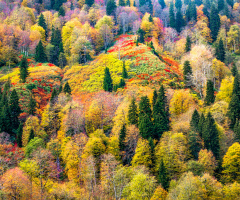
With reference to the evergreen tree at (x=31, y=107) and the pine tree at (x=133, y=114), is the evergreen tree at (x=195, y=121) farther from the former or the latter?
the evergreen tree at (x=31, y=107)

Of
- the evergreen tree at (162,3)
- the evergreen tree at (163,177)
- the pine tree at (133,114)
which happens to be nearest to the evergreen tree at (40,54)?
the pine tree at (133,114)

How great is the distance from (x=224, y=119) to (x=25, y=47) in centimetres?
8763

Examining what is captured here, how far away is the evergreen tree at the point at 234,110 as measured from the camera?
53.2 metres

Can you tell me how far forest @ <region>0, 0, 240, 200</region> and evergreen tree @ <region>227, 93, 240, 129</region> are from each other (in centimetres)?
23

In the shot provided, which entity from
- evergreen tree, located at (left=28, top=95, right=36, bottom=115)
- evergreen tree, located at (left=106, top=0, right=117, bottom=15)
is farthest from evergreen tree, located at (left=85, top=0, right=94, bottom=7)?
evergreen tree, located at (left=28, top=95, right=36, bottom=115)

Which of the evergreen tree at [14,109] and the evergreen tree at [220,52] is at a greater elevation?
the evergreen tree at [220,52]

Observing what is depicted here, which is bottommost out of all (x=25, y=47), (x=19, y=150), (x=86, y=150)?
(x=19, y=150)

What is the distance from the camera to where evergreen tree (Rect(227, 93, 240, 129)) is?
5319 cm

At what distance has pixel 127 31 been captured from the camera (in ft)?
412

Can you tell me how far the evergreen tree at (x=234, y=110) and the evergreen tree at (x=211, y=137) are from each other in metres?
7.08

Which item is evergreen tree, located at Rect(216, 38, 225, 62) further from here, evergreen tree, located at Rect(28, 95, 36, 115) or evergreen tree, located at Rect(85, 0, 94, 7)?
evergreen tree, located at Rect(85, 0, 94, 7)

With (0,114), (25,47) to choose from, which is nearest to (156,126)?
(0,114)

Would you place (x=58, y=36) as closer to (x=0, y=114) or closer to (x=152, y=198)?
(x=0, y=114)

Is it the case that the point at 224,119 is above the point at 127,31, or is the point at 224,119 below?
below
